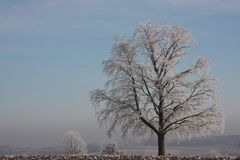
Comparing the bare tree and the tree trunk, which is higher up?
the bare tree

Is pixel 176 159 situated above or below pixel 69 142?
below

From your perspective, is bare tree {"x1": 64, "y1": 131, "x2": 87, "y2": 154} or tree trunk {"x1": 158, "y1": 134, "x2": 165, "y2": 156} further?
bare tree {"x1": 64, "y1": 131, "x2": 87, "y2": 154}

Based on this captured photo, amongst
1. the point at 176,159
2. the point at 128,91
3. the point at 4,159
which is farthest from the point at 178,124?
the point at 4,159

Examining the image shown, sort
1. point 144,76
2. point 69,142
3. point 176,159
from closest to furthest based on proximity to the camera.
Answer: point 176,159 < point 144,76 < point 69,142

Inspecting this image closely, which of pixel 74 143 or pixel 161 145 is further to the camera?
pixel 74 143

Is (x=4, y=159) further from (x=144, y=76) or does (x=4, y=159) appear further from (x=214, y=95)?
(x=214, y=95)

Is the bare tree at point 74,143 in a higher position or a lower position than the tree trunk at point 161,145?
higher

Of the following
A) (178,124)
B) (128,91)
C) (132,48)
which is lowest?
(178,124)

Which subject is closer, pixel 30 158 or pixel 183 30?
pixel 30 158

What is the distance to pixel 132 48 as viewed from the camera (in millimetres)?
40656

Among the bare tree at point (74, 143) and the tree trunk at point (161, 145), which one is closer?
the tree trunk at point (161, 145)

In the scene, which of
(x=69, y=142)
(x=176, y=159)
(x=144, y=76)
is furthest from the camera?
(x=69, y=142)

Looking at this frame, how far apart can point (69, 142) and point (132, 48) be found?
59883 millimetres

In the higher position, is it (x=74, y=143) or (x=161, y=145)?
(x=74, y=143)
